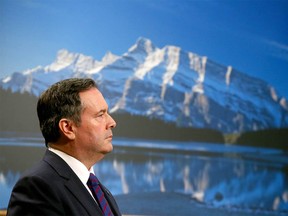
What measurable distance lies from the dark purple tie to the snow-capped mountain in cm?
311

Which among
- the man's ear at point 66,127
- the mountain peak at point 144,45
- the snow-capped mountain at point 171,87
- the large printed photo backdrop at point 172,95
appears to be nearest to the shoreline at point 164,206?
the large printed photo backdrop at point 172,95

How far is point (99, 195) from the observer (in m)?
1.40

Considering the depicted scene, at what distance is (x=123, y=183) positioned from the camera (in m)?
4.32

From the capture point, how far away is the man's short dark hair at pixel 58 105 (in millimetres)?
1354

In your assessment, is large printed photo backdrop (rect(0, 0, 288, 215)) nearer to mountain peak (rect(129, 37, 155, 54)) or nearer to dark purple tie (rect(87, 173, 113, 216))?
mountain peak (rect(129, 37, 155, 54))

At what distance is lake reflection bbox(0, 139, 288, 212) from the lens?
418 cm

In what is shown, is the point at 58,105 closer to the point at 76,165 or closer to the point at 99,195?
the point at 76,165

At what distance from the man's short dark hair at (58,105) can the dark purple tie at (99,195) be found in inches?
6.9

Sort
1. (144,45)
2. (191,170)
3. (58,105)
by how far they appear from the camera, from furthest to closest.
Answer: (144,45), (191,170), (58,105)

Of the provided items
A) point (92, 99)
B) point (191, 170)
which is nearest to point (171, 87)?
point (191, 170)

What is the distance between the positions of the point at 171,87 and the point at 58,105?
10.7 ft

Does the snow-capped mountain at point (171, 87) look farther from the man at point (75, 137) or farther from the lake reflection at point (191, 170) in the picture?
the man at point (75, 137)

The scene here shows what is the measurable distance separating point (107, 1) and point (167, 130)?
1418mm

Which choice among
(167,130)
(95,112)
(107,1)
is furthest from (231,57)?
(95,112)
